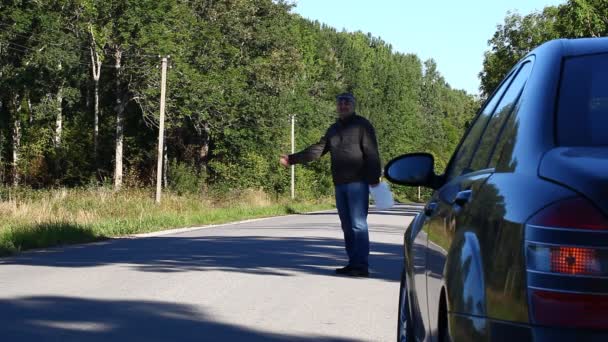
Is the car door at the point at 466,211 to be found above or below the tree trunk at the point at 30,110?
below

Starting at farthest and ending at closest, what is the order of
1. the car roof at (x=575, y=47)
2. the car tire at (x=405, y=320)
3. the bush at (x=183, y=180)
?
the bush at (x=183, y=180) < the car tire at (x=405, y=320) < the car roof at (x=575, y=47)

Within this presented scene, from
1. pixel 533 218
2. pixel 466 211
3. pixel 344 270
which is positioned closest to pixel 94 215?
pixel 344 270

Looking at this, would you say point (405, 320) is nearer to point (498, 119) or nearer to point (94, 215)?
point (498, 119)

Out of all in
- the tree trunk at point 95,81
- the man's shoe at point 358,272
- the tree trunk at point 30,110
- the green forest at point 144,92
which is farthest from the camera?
the tree trunk at point 30,110

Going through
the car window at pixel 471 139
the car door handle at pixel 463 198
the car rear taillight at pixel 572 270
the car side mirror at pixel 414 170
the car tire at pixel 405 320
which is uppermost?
the car window at pixel 471 139

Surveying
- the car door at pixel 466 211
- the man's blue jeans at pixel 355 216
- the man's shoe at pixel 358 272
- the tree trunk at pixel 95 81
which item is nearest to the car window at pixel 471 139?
the car door at pixel 466 211

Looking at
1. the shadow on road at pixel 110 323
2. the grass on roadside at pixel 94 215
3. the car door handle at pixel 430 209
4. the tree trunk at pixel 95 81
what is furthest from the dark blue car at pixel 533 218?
the tree trunk at pixel 95 81

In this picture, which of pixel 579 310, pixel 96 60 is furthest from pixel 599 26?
pixel 579 310

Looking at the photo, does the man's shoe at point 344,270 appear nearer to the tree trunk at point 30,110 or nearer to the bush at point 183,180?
the bush at point 183,180

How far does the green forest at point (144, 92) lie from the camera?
179ft

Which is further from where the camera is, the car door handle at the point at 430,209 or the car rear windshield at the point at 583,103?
the car door handle at the point at 430,209

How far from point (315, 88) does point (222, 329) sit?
89.1m

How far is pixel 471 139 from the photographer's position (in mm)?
4812

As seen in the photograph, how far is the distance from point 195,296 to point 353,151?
9.11 ft
